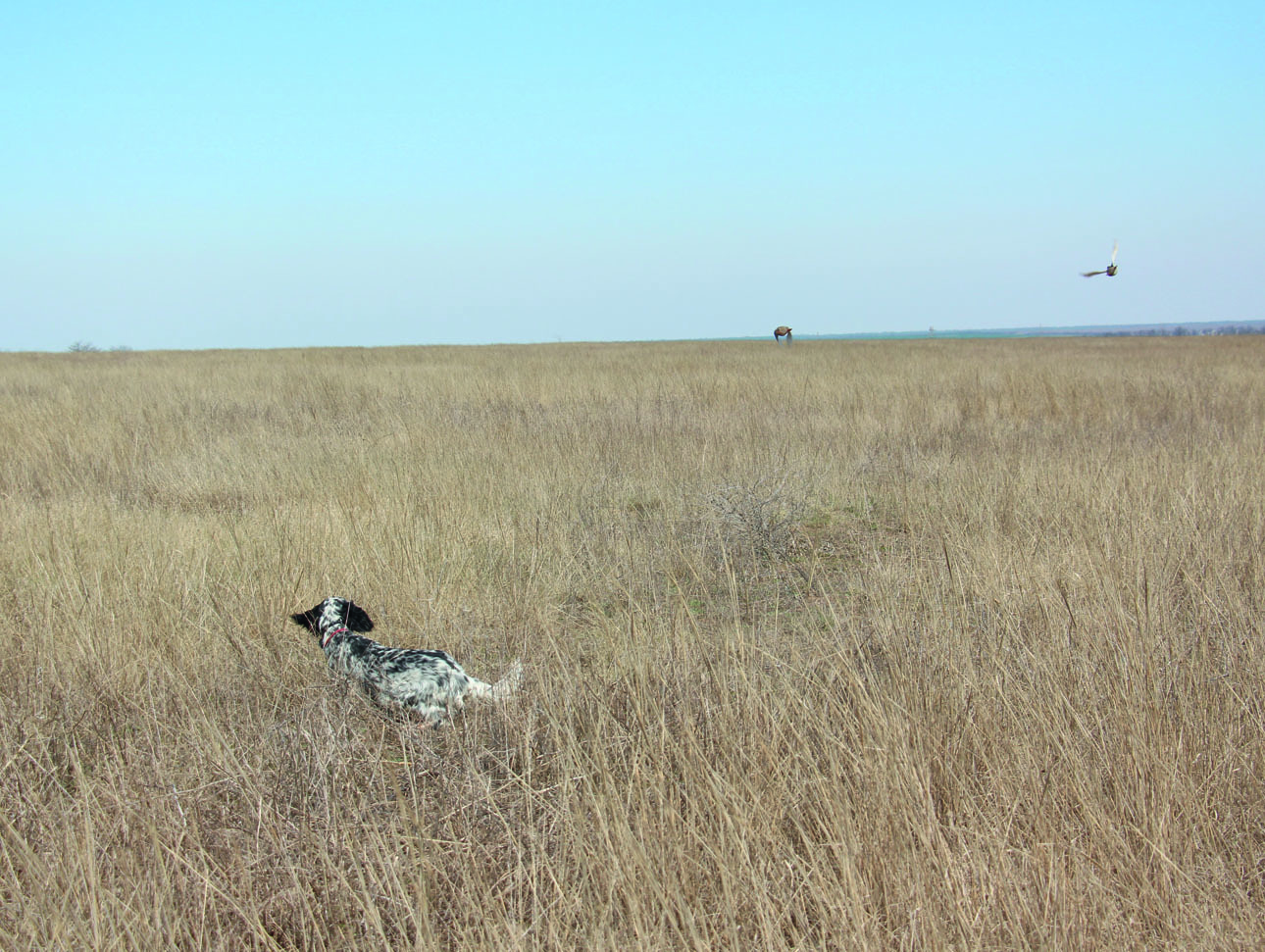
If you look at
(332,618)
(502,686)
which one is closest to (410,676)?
(502,686)

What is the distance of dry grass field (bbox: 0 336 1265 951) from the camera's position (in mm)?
1762

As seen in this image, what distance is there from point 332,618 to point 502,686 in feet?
3.28

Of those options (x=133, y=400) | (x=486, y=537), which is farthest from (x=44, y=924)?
(x=133, y=400)

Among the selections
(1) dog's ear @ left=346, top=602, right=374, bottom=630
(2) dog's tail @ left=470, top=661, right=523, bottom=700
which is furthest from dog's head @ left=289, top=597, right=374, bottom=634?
(2) dog's tail @ left=470, top=661, right=523, bottom=700

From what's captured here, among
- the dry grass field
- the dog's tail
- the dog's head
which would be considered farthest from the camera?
the dog's head

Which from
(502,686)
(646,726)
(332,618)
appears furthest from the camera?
(332,618)

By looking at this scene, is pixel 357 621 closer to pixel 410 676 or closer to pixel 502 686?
pixel 410 676

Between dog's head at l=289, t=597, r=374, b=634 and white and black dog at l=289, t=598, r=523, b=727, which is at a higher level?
dog's head at l=289, t=597, r=374, b=634

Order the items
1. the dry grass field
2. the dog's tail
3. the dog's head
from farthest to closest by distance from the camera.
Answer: the dog's head → the dog's tail → the dry grass field

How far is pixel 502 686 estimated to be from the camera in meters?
2.82

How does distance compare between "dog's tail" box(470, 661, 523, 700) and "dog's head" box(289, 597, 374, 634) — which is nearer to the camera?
"dog's tail" box(470, 661, 523, 700)

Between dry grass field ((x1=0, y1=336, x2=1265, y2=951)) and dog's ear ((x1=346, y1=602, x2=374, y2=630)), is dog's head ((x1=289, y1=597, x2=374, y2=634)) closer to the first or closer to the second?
dog's ear ((x1=346, y1=602, x2=374, y2=630))

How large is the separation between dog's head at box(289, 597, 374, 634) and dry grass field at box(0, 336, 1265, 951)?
15 cm

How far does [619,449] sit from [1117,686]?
220 inches
